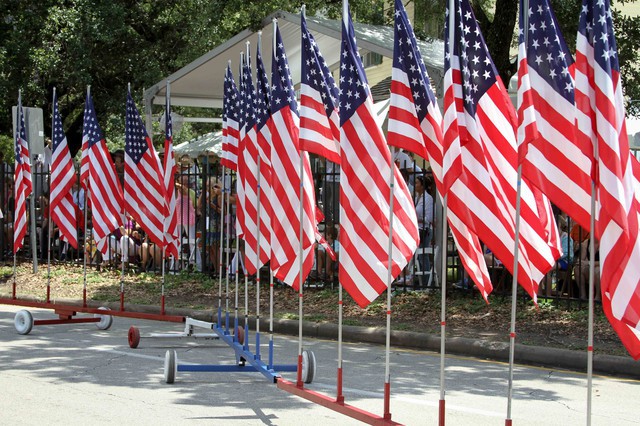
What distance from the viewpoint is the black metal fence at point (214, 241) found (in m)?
14.2

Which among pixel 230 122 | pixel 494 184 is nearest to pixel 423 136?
pixel 494 184

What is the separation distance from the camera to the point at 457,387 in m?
9.43

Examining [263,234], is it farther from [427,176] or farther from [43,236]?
[43,236]

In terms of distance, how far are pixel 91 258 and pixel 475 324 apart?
9.18 m

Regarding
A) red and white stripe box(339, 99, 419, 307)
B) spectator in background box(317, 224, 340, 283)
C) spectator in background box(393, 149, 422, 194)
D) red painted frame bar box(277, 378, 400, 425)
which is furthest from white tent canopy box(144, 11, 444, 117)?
red and white stripe box(339, 99, 419, 307)

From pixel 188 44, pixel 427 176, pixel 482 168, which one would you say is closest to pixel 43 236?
pixel 188 44

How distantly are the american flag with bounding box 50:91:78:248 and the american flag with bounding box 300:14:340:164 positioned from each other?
26.4 ft

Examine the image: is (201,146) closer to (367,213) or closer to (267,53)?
(267,53)

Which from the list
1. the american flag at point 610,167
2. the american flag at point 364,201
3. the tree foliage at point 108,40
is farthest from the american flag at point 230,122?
the tree foliage at point 108,40

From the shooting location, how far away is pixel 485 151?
6660mm

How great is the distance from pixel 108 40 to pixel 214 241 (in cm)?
867

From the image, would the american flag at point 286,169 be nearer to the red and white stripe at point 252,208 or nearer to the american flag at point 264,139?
the american flag at point 264,139

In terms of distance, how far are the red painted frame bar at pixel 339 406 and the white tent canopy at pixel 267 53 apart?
749 cm

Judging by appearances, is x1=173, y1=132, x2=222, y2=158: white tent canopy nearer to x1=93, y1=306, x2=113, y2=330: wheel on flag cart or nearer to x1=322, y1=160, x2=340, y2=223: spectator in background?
x1=322, y1=160, x2=340, y2=223: spectator in background
